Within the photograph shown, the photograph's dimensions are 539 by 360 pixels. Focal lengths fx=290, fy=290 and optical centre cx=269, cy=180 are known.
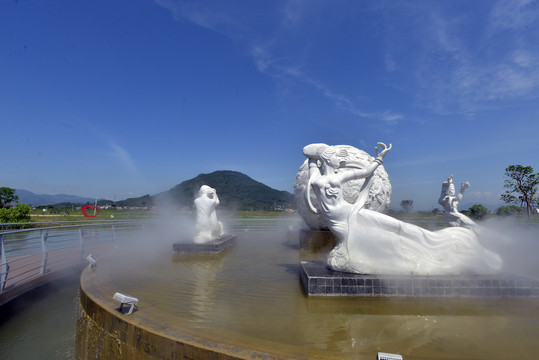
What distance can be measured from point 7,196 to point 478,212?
3261 cm

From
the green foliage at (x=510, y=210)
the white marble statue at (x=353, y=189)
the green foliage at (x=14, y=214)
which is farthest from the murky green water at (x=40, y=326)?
the green foliage at (x=510, y=210)

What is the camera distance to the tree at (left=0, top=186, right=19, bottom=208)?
20.2m

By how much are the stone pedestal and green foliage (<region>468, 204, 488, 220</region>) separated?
50.7 feet

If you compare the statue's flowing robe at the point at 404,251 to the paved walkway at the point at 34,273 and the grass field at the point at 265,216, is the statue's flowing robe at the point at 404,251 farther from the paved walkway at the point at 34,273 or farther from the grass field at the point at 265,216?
the grass field at the point at 265,216

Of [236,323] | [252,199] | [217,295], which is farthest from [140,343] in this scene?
[252,199]

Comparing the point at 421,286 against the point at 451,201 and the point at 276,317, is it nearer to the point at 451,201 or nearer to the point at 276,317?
the point at 276,317

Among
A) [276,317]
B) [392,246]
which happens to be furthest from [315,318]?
[392,246]

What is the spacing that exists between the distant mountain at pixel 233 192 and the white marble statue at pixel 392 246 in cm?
4639

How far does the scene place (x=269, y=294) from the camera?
475 cm

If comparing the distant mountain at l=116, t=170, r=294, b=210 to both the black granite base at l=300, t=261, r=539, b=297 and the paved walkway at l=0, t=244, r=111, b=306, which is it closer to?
the paved walkway at l=0, t=244, r=111, b=306

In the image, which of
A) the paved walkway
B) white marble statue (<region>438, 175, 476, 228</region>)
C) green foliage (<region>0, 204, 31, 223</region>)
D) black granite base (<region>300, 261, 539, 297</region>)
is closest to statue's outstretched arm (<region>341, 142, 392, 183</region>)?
black granite base (<region>300, 261, 539, 297</region>)

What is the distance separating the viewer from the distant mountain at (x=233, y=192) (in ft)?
176

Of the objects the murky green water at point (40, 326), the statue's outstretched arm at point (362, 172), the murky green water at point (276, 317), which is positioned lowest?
the murky green water at point (40, 326)

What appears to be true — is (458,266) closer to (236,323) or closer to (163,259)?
(236,323)
